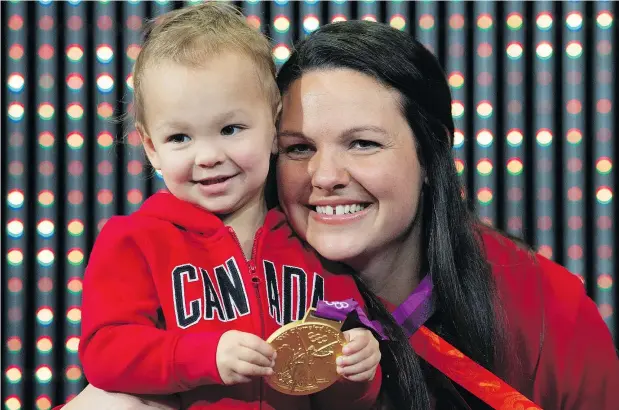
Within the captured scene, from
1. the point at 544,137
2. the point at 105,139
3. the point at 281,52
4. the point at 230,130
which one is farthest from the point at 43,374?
the point at 544,137

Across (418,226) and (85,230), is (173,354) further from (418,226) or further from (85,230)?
(85,230)

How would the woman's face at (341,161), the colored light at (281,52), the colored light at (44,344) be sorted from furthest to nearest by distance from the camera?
1. the colored light at (44,344)
2. the colored light at (281,52)
3. the woman's face at (341,161)

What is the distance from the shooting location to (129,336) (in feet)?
4.02

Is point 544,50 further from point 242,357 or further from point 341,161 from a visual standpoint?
point 242,357

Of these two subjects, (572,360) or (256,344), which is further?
(572,360)

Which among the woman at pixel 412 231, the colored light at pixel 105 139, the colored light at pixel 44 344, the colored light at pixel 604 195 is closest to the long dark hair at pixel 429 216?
the woman at pixel 412 231

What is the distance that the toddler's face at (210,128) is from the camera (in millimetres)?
1276

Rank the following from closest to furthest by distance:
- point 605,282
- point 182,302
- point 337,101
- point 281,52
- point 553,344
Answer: point 182,302 < point 337,101 < point 553,344 < point 281,52 < point 605,282

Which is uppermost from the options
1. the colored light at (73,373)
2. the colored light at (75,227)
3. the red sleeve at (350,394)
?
the colored light at (75,227)

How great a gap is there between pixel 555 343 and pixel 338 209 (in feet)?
1.45

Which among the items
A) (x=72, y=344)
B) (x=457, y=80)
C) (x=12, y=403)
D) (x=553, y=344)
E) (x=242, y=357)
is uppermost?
(x=457, y=80)

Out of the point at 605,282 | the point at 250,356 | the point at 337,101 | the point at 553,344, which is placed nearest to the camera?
the point at 250,356

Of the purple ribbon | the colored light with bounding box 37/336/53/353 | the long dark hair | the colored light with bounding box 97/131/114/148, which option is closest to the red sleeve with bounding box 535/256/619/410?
the long dark hair

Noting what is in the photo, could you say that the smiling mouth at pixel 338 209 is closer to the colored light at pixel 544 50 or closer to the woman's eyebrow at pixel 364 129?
the woman's eyebrow at pixel 364 129
